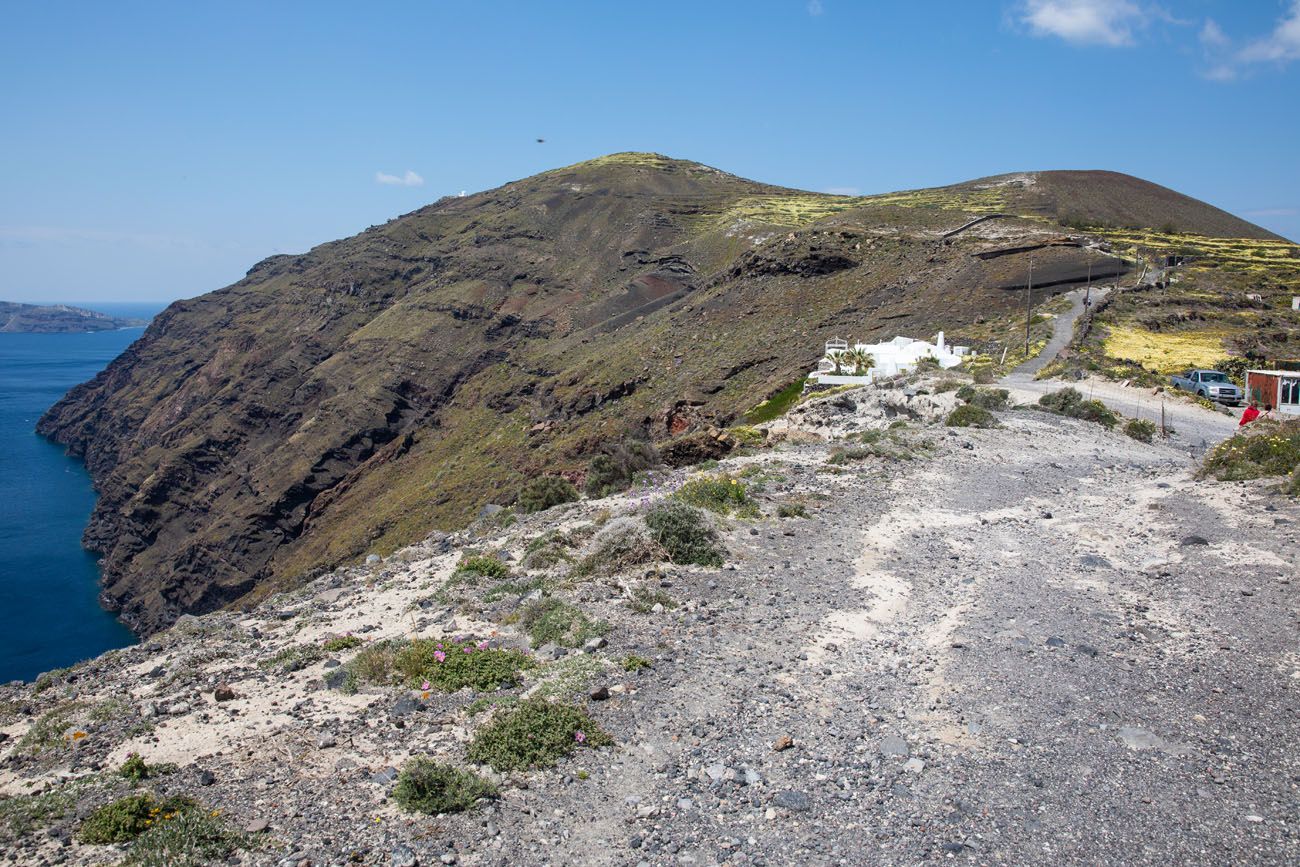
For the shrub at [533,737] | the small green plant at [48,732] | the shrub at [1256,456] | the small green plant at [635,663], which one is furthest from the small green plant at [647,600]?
the shrub at [1256,456]

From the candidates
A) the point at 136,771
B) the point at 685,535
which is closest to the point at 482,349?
the point at 685,535

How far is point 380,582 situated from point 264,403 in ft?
243

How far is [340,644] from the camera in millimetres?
7516

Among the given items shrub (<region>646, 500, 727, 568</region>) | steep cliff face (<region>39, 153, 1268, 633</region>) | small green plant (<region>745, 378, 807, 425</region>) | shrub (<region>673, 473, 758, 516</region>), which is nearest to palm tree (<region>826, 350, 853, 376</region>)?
small green plant (<region>745, 378, 807, 425</region>)

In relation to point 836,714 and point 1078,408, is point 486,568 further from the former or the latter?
point 1078,408

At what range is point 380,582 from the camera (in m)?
10.2

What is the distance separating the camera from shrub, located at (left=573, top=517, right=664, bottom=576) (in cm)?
853

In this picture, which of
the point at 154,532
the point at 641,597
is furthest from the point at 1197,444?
the point at 154,532

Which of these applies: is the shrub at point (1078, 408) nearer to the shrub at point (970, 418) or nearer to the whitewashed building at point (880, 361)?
the shrub at point (970, 418)

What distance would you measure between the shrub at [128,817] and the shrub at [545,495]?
376 inches

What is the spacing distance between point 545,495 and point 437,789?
9.91m

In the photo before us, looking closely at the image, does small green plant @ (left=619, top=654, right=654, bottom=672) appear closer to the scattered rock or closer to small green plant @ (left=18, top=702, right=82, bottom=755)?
the scattered rock

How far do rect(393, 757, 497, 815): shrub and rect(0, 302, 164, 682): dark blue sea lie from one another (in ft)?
142

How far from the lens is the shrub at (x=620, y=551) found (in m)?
8.53
